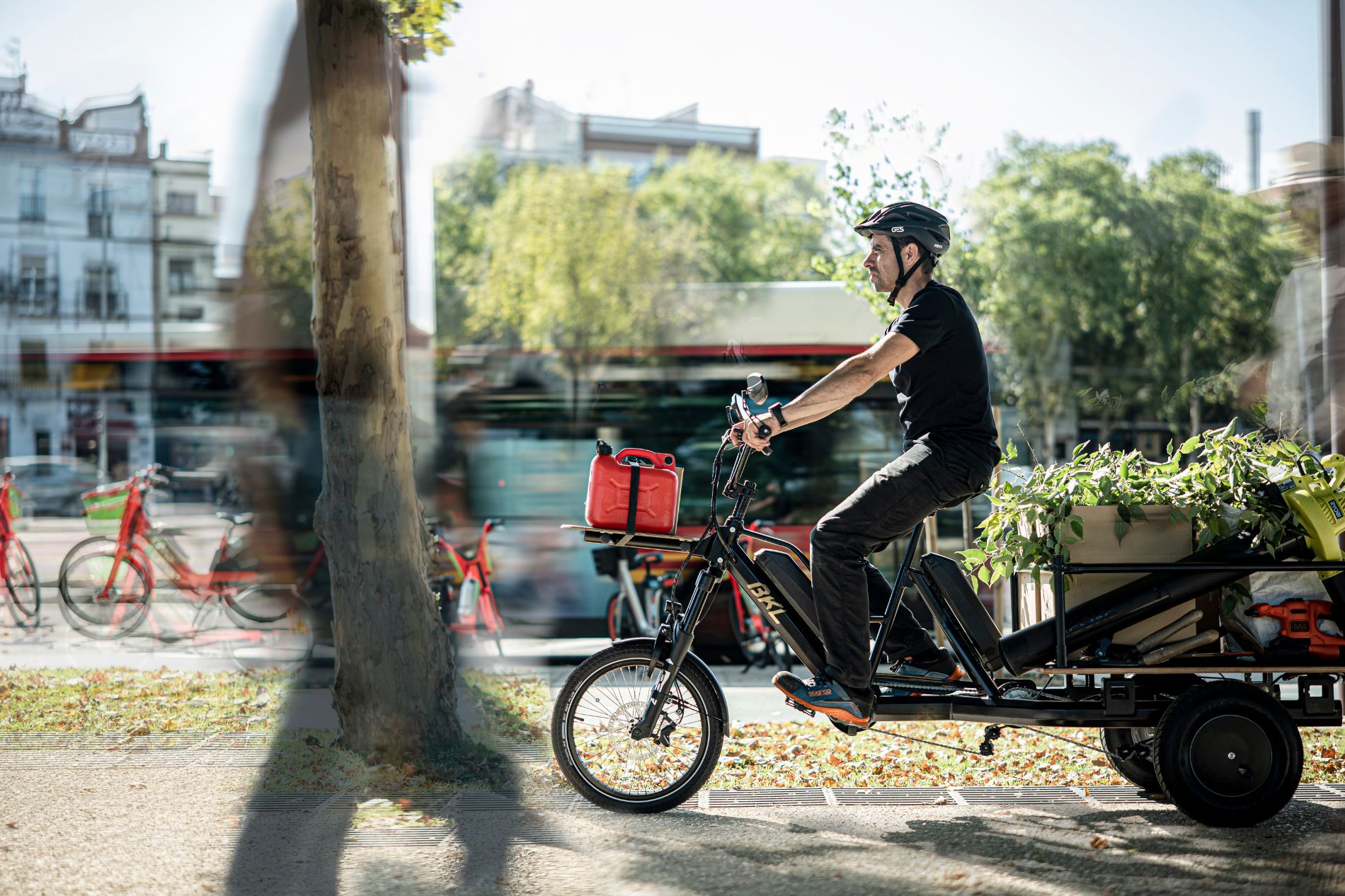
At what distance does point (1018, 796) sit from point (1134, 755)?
0.47 meters

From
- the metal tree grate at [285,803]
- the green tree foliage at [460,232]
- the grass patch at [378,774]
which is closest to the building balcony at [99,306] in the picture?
the grass patch at [378,774]

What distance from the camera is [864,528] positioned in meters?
4.37

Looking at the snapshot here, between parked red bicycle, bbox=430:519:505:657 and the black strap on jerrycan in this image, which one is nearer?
the black strap on jerrycan

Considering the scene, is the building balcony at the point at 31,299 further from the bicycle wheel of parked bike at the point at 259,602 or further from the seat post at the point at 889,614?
the seat post at the point at 889,614

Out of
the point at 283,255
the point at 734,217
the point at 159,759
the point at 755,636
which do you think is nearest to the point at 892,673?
the point at 159,759

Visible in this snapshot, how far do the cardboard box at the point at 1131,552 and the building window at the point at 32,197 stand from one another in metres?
14.4

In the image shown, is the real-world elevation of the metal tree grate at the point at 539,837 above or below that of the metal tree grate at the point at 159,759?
above

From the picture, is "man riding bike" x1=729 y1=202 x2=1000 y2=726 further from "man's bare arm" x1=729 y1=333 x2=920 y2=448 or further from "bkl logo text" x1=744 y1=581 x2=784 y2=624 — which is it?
"bkl logo text" x1=744 y1=581 x2=784 y2=624

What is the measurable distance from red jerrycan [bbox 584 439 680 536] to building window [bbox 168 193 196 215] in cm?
1111

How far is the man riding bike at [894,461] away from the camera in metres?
4.38

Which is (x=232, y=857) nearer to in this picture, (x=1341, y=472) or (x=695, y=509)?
(x=1341, y=472)

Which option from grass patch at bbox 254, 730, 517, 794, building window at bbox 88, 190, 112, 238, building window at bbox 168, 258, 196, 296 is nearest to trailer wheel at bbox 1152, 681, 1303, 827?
grass patch at bbox 254, 730, 517, 794

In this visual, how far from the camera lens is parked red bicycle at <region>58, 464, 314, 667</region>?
10.4 metres

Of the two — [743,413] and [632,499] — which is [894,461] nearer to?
[743,413]
